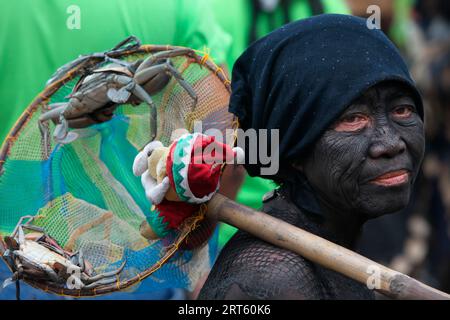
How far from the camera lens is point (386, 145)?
3264mm

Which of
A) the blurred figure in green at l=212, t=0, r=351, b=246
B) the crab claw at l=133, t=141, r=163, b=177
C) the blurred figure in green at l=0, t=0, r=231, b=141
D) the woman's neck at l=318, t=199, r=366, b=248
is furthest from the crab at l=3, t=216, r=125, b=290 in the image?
the blurred figure in green at l=212, t=0, r=351, b=246

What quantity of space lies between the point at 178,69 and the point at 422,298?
108 cm

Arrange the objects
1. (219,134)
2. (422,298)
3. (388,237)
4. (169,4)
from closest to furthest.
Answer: (422,298) → (219,134) → (169,4) → (388,237)

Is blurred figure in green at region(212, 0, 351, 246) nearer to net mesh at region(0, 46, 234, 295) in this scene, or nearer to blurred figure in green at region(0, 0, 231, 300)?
blurred figure in green at region(0, 0, 231, 300)

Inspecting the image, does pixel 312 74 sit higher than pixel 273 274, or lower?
higher

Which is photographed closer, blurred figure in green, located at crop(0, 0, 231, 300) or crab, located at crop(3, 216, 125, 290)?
crab, located at crop(3, 216, 125, 290)

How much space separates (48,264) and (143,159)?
1.35ft

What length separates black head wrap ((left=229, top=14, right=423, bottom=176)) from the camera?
3271mm

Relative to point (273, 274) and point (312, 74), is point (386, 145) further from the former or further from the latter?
point (273, 274)

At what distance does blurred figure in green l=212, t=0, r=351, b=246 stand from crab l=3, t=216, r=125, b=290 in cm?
169

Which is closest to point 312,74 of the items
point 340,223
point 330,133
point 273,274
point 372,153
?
point 330,133

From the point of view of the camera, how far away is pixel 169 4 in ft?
15.1

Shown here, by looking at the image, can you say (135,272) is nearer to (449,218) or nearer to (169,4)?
(169,4)

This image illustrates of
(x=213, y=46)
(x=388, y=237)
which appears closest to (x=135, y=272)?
(x=213, y=46)
